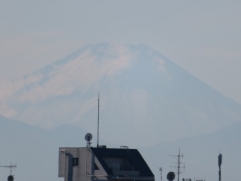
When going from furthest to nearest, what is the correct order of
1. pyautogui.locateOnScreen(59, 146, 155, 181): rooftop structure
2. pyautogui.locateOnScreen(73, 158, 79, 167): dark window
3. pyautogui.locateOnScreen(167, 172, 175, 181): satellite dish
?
1. pyautogui.locateOnScreen(167, 172, 175, 181): satellite dish
2. pyautogui.locateOnScreen(73, 158, 79, 167): dark window
3. pyautogui.locateOnScreen(59, 146, 155, 181): rooftop structure

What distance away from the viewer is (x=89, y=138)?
93.7 metres

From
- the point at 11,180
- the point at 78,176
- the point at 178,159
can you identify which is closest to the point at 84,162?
the point at 78,176

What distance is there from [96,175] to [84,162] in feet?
7.12

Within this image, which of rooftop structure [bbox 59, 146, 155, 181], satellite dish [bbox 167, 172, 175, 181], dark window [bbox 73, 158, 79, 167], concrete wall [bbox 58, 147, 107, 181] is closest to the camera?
rooftop structure [bbox 59, 146, 155, 181]

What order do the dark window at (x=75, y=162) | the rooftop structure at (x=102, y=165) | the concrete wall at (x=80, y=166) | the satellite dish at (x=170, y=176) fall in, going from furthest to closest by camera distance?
the satellite dish at (x=170, y=176)
the dark window at (x=75, y=162)
the concrete wall at (x=80, y=166)
the rooftop structure at (x=102, y=165)

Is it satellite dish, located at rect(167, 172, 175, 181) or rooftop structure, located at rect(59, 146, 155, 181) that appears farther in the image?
satellite dish, located at rect(167, 172, 175, 181)

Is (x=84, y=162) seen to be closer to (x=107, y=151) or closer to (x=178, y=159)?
(x=107, y=151)

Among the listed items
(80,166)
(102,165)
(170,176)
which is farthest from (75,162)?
(170,176)

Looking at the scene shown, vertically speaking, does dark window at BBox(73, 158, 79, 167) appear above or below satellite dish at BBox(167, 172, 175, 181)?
above

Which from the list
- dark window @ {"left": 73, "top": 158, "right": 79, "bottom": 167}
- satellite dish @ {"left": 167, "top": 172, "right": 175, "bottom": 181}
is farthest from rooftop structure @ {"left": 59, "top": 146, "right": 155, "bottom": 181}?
satellite dish @ {"left": 167, "top": 172, "right": 175, "bottom": 181}

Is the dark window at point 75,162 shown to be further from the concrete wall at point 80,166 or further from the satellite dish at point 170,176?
the satellite dish at point 170,176

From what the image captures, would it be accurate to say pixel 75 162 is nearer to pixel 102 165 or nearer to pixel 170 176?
pixel 102 165

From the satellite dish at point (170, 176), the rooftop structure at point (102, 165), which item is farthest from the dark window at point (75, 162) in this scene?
the satellite dish at point (170, 176)

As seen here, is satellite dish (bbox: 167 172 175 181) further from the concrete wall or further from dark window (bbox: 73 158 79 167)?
dark window (bbox: 73 158 79 167)
